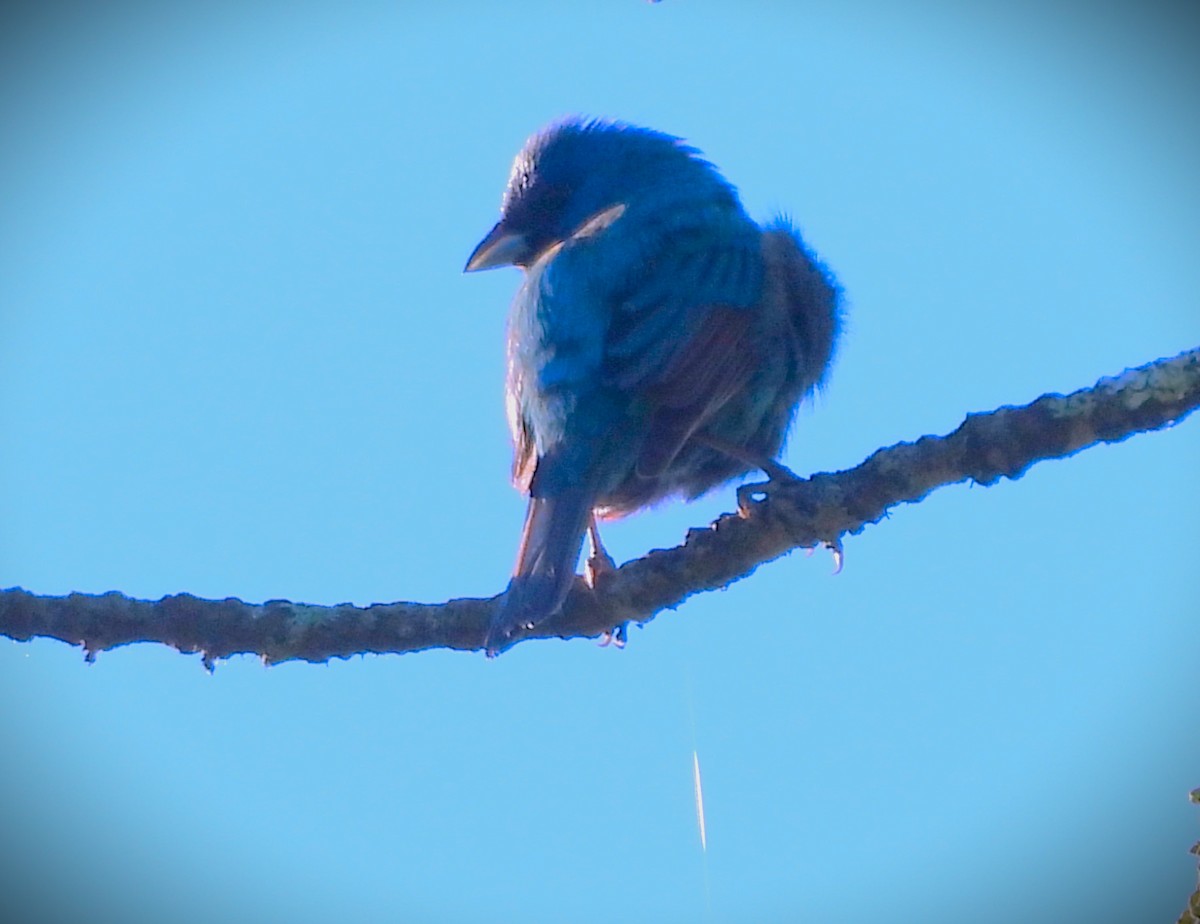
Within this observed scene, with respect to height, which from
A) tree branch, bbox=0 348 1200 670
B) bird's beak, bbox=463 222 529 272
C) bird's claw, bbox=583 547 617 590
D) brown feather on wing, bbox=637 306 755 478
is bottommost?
tree branch, bbox=0 348 1200 670

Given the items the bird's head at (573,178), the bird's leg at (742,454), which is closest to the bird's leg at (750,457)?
the bird's leg at (742,454)

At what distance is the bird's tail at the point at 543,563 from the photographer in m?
3.68

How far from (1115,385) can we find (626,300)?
1825mm

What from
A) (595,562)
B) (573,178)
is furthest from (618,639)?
(573,178)

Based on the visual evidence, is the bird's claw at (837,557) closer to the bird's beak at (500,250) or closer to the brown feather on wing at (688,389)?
the brown feather on wing at (688,389)

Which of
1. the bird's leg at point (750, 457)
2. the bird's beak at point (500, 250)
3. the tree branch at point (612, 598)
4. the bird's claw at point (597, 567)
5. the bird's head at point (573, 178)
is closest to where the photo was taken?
the tree branch at point (612, 598)

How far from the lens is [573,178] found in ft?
20.0

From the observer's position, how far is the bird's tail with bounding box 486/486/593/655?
145 inches

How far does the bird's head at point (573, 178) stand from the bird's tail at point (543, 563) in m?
2.03

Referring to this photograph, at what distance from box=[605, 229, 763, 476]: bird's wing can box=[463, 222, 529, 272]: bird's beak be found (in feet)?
4.91

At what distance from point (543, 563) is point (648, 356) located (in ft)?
2.89

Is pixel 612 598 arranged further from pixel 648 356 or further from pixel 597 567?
pixel 648 356

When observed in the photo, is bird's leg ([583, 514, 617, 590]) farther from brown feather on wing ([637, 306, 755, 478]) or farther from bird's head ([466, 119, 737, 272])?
bird's head ([466, 119, 737, 272])

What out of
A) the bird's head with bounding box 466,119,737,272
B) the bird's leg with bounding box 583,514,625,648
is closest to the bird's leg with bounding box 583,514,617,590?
the bird's leg with bounding box 583,514,625,648
